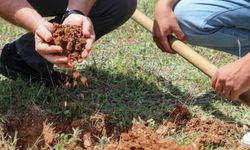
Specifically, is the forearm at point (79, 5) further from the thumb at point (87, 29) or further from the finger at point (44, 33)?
the finger at point (44, 33)

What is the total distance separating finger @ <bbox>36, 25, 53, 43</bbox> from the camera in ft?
7.29

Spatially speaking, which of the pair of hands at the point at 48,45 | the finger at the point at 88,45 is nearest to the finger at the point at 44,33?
the pair of hands at the point at 48,45

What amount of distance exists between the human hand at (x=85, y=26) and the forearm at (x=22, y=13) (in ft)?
0.53

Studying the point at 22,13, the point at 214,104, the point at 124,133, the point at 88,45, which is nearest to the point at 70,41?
the point at 88,45

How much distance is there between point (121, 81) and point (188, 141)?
2.49 feet

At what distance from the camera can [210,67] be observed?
258cm

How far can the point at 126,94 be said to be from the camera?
311 cm

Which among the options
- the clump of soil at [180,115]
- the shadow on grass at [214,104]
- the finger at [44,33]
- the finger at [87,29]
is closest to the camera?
the finger at [44,33]

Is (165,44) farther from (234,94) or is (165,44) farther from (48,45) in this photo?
(48,45)

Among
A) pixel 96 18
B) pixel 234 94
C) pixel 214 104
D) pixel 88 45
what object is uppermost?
pixel 88 45

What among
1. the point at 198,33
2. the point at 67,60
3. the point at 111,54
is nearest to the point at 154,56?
the point at 111,54

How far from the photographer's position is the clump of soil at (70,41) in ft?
7.55

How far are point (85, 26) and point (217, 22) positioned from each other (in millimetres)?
811

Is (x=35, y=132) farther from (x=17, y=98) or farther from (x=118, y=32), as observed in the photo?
(x=118, y=32)
